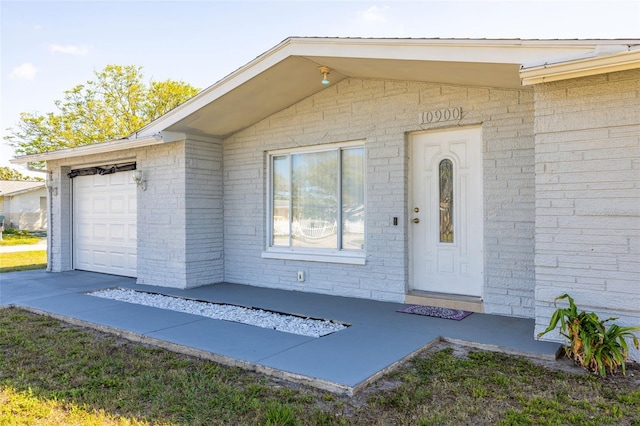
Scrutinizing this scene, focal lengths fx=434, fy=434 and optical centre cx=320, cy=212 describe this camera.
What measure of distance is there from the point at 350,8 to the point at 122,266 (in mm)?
6981

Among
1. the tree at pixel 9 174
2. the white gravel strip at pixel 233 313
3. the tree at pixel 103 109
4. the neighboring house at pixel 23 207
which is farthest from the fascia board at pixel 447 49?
the tree at pixel 9 174

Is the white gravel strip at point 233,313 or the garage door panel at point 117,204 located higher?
the garage door panel at point 117,204

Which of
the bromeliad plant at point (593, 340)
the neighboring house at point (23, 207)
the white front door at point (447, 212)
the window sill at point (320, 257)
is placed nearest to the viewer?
the bromeliad plant at point (593, 340)

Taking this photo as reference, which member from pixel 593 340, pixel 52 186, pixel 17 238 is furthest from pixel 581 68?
pixel 17 238

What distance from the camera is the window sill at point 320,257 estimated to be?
6.63m

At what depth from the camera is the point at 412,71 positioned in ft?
18.2

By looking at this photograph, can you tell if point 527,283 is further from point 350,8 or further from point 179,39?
point 179,39

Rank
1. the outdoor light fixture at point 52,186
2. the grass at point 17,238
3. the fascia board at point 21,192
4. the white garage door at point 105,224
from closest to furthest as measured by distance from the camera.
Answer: the white garage door at point 105,224 < the outdoor light fixture at point 52,186 < the grass at point 17,238 < the fascia board at point 21,192

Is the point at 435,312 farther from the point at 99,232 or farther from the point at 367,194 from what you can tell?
the point at 99,232

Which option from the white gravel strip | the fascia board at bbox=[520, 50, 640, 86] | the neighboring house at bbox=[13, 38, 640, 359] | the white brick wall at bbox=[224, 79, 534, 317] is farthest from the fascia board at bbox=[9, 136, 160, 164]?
the fascia board at bbox=[520, 50, 640, 86]

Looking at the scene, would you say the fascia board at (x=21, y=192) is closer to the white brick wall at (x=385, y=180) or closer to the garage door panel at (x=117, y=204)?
the garage door panel at (x=117, y=204)

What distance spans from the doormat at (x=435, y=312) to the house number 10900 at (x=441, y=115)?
8.27 ft

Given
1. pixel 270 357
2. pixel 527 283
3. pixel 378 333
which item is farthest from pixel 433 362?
pixel 527 283

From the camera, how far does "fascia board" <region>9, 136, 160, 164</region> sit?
24.8 ft
